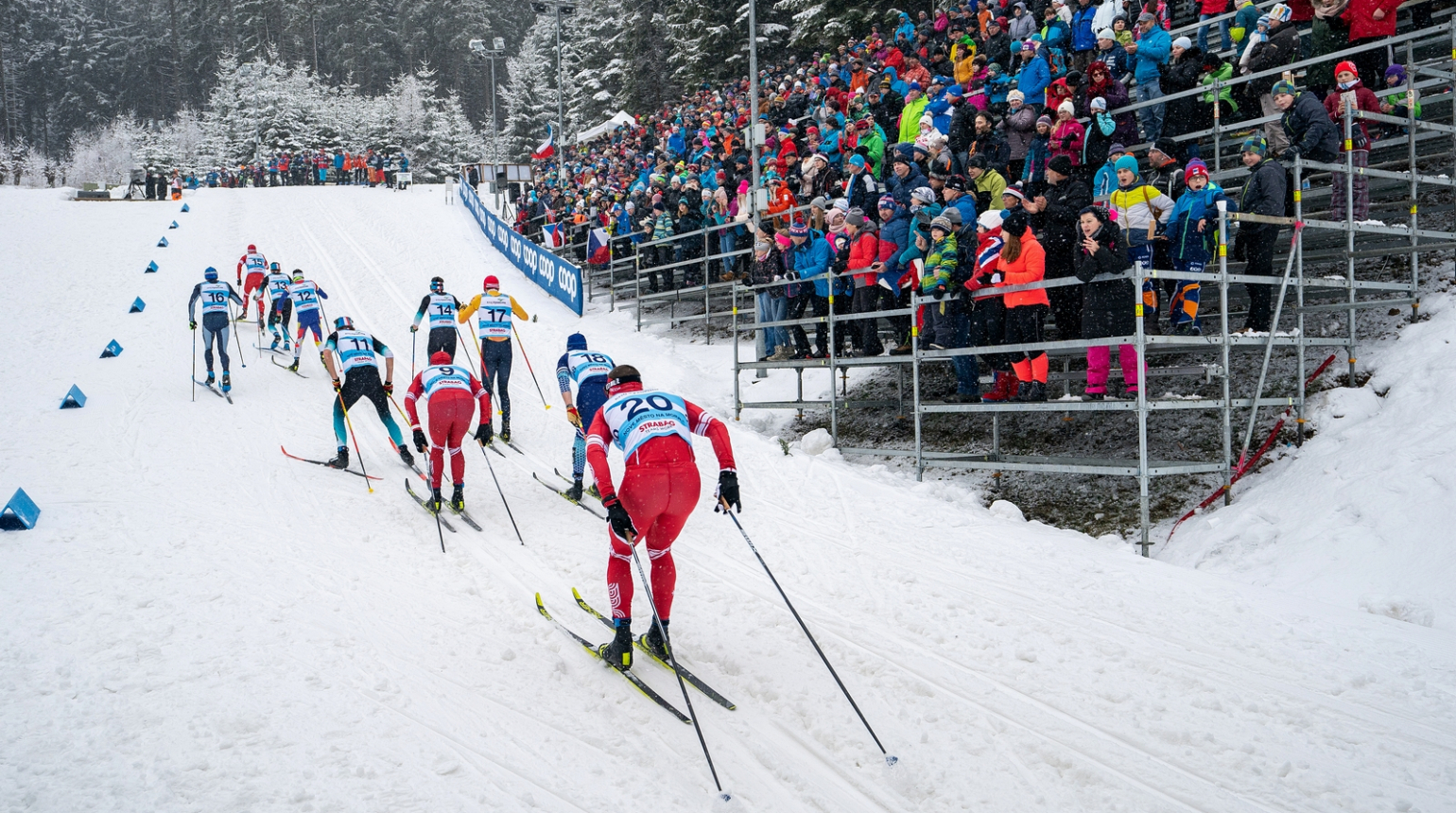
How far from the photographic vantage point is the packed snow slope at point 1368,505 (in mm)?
5332

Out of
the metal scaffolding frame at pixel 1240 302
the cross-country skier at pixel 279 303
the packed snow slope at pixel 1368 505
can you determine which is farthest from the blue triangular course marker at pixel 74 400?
the packed snow slope at pixel 1368 505

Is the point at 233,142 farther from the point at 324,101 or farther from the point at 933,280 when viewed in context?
the point at 933,280

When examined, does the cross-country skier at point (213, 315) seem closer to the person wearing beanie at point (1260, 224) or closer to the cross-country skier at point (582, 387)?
the cross-country skier at point (582, 387)

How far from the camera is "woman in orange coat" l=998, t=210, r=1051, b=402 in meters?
7.46

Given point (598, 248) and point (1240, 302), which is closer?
point (1240, 302)

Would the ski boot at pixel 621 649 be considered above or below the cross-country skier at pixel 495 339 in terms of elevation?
below

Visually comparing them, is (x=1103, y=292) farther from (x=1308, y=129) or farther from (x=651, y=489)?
(x=651, y=489)

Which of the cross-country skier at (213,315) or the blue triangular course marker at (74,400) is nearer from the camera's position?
the blue triangular course marker at (74,400)

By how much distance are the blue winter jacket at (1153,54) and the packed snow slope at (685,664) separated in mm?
5893

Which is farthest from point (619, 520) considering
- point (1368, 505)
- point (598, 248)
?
point (598, 248)

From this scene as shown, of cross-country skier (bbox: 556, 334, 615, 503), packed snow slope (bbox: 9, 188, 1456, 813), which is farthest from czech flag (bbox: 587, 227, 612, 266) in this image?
packed snow slope (bbox: 9, 188, 1456, 813)

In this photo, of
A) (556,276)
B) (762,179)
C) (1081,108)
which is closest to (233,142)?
(556,276)

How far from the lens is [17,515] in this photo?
746 centimetres

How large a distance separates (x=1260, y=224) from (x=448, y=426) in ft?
25.9
